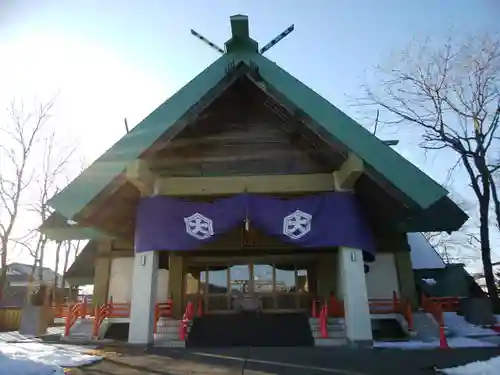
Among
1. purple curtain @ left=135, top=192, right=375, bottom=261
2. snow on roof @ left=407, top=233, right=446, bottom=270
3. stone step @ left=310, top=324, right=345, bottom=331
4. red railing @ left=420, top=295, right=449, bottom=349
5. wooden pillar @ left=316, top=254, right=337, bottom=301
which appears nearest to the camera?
purple curtain @ left=135, top=192, right=375, bottom=261

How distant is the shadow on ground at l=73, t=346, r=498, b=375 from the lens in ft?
16.4

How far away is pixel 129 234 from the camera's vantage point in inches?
445

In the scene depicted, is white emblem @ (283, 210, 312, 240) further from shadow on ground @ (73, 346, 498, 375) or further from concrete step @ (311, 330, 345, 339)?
concrete step @ (311, 330, 345, 339)

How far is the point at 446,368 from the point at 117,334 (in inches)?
363

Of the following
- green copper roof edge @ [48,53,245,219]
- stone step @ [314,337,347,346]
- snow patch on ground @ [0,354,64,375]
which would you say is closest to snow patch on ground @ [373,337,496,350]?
stone step @ [314,337,347,346]

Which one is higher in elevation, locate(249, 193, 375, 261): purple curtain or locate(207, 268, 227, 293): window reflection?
locate(249, 193, 375, 261): purple curtain

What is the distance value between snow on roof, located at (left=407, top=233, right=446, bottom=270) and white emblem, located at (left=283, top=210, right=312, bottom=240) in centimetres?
949

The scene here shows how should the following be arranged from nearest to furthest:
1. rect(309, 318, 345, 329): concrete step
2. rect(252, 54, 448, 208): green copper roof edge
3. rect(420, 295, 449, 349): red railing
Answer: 1. rect(252, 54, 448, 208): green copper roof edge
2. rect(309, 318, 345, 329): concrete step
3. rect(420, 295, 449, 349): red railing

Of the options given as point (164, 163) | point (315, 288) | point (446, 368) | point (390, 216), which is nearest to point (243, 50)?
point (164, 163)

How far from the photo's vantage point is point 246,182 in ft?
28.6

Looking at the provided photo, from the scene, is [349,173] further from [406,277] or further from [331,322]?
[406,277]

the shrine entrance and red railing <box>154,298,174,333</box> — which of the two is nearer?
red railing <box>154,298,174,333</box>

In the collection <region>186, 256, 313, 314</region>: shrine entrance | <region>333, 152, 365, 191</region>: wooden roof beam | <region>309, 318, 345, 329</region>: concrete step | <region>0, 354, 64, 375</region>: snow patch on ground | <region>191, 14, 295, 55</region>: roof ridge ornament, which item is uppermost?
<region>191, 14, 295, 55</region>: roof ridge ornament

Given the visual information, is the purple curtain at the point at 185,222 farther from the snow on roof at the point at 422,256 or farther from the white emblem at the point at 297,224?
the snow on roof at the point at 422,256
